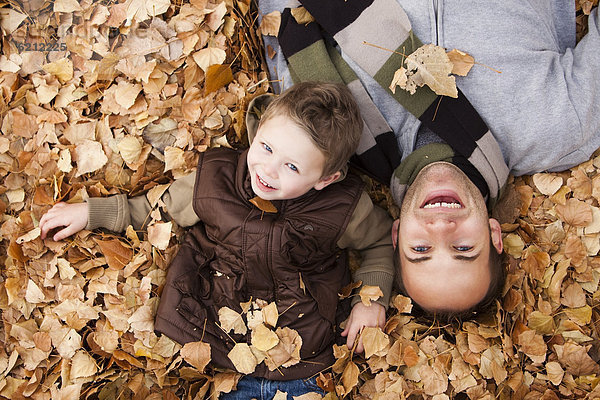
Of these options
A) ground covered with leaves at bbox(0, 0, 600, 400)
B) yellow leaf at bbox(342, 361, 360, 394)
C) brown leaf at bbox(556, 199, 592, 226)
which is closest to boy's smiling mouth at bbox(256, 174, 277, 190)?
ground covered with leaves at bbox(0, 0, 600, 400)

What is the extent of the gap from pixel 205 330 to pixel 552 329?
1.57m

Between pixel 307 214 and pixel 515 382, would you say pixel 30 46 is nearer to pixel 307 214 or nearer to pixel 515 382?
pixel 307 214

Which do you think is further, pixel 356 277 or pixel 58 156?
pixel 356 277

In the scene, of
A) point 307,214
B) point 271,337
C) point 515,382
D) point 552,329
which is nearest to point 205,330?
point 271,337

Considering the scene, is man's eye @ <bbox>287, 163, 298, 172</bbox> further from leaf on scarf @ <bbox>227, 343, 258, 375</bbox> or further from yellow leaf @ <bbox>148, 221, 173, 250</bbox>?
leaf on scarf @ <bbox>227, 343, 258, 375</bbox>

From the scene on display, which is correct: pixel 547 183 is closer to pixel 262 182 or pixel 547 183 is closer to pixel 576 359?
pixel 576 359

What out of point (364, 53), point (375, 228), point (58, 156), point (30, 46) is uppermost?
point (30, 46)

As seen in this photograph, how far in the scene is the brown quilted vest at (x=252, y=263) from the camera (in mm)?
2438

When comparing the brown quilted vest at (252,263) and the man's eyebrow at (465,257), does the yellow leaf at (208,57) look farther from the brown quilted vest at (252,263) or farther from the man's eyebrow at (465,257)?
the man's eyebrow at (465,257)

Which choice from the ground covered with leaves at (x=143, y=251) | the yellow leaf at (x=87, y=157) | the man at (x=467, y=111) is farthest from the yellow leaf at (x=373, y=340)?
the yellow leaf at (x=87, y=157)

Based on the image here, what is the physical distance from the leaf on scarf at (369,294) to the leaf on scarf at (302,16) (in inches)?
50.9

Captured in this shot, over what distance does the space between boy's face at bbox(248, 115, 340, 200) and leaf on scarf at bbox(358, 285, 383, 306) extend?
1.96 ft

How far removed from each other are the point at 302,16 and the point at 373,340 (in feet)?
5.10

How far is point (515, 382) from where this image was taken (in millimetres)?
2389
